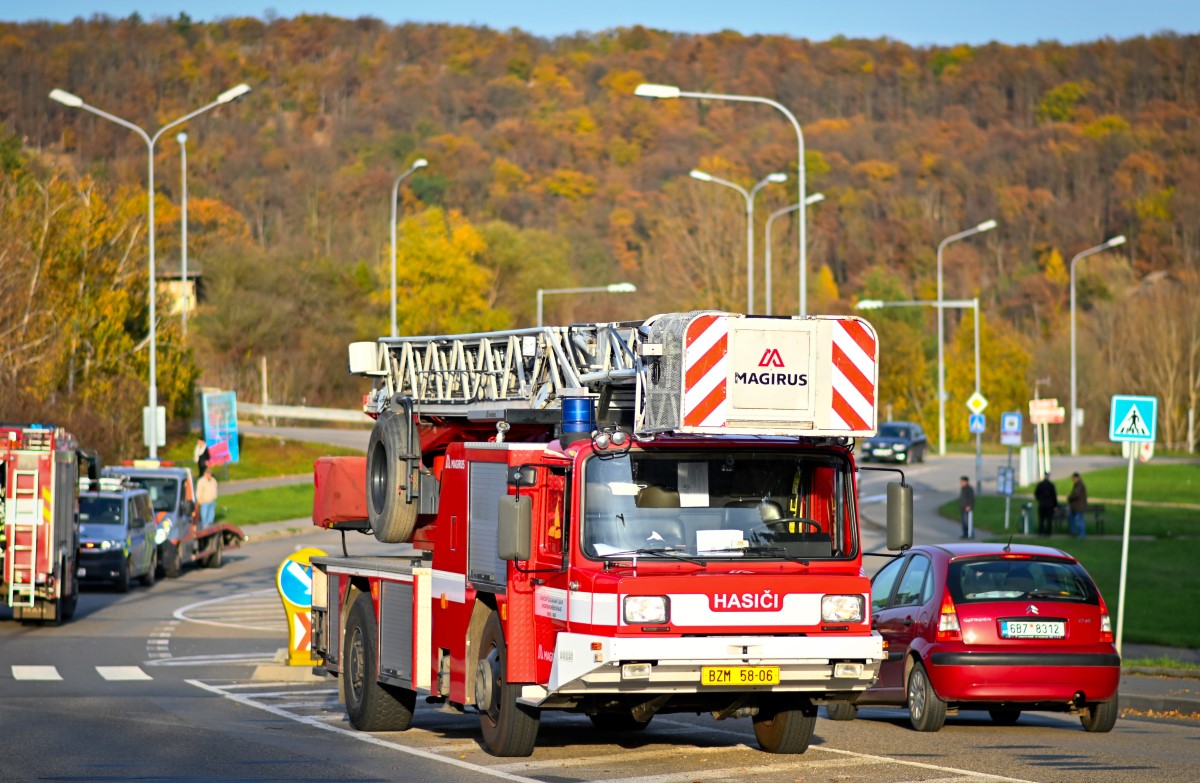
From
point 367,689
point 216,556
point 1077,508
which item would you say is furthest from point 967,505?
point 367,689

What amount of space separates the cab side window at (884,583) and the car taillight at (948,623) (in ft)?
3.62

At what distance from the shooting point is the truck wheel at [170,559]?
33500 millimetres

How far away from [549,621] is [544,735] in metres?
2.45

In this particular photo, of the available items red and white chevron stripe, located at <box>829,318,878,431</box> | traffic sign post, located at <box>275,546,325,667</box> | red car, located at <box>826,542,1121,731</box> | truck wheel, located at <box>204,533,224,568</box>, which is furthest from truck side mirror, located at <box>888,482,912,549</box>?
truck wheel, located at <box>204,533,224,568</box>

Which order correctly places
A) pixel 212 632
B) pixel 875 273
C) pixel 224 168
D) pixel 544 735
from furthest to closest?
pixel 224 168 < pixel 875 273 < pixel 212 632 < pixel 544 735

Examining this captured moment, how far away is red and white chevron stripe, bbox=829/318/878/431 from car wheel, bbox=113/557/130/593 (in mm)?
21501

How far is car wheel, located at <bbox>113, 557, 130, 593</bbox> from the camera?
100 feet

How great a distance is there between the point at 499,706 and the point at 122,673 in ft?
29.2

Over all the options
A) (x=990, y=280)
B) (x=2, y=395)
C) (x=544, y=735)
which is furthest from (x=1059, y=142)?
(x=544, y=735)

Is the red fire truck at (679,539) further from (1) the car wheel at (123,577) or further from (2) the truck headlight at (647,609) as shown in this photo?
(1) the car wheel at (123,577)

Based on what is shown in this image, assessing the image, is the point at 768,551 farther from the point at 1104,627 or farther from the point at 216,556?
the point at 216,556

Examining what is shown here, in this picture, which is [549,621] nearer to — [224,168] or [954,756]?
[954,756]

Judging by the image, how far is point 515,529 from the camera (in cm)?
1132

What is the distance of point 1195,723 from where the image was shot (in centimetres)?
1522
